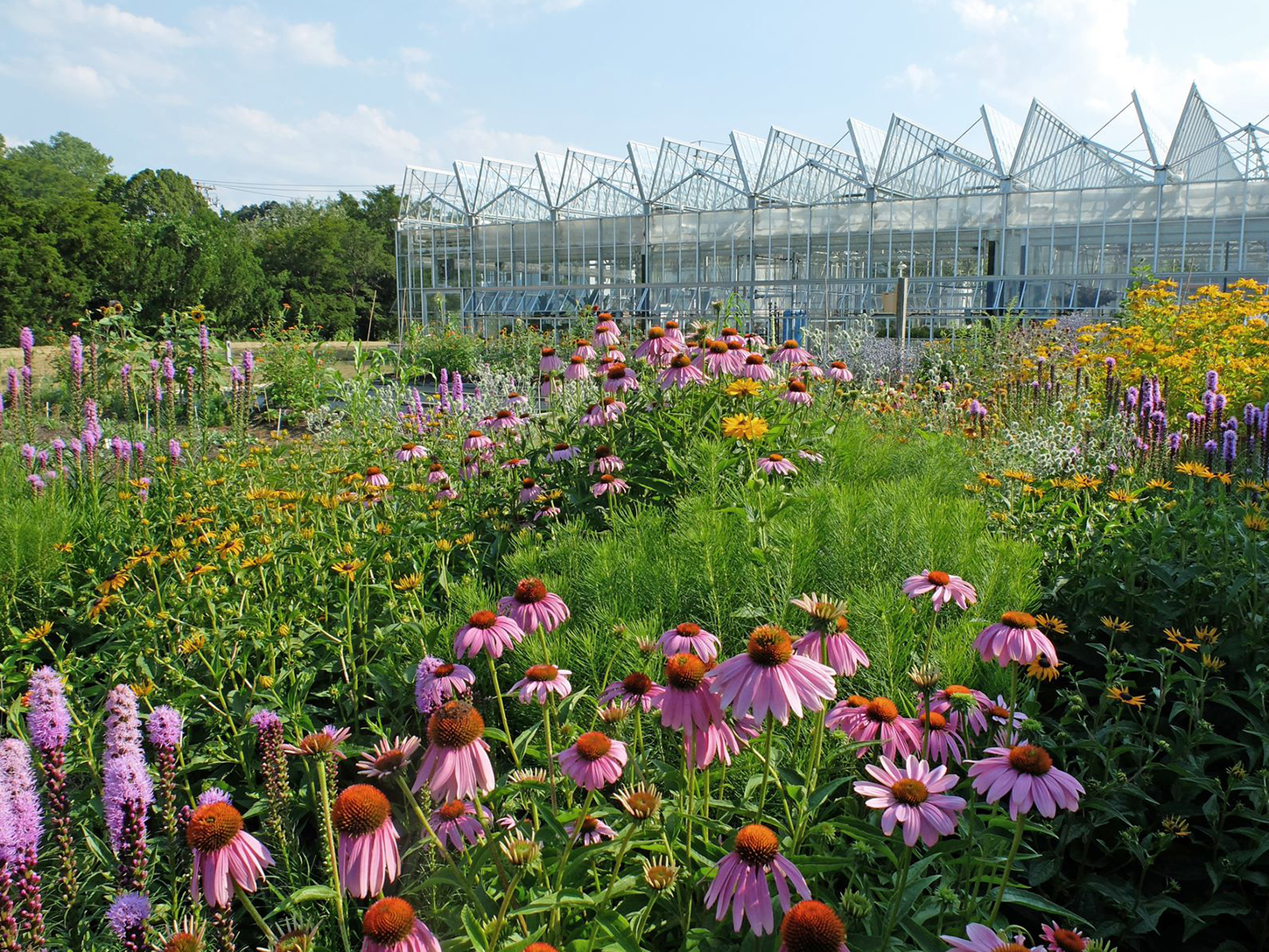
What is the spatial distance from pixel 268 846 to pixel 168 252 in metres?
27.0

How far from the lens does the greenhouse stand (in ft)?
45.7

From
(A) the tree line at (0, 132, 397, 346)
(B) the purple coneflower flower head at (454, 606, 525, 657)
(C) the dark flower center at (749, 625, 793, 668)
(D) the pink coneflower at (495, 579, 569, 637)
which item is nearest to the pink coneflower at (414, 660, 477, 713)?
(B) the purple coneflower flower head at (454, 606, 525, 657)

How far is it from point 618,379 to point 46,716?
7.86ft

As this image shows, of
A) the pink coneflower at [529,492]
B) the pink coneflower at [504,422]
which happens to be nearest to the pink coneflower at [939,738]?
the pink coneflower at [529,492]

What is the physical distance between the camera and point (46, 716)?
4.19 feet

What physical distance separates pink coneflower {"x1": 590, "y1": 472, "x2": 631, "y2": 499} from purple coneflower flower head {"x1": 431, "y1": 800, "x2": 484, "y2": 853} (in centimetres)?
179

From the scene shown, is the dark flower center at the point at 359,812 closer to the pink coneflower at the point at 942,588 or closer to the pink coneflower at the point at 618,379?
the pink coneflower at the point at 942,588

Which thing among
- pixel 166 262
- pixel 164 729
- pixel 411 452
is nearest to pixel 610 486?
pixel 411 452

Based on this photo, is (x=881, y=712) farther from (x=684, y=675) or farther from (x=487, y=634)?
(x=487, y=634)

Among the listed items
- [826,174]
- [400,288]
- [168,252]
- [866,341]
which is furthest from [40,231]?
[866,341]

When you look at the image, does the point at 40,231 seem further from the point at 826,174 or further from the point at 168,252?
the point at 826,174

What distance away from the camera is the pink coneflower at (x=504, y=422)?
369 cm

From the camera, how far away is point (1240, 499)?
3.23 meters

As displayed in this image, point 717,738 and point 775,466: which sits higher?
point 775,466
